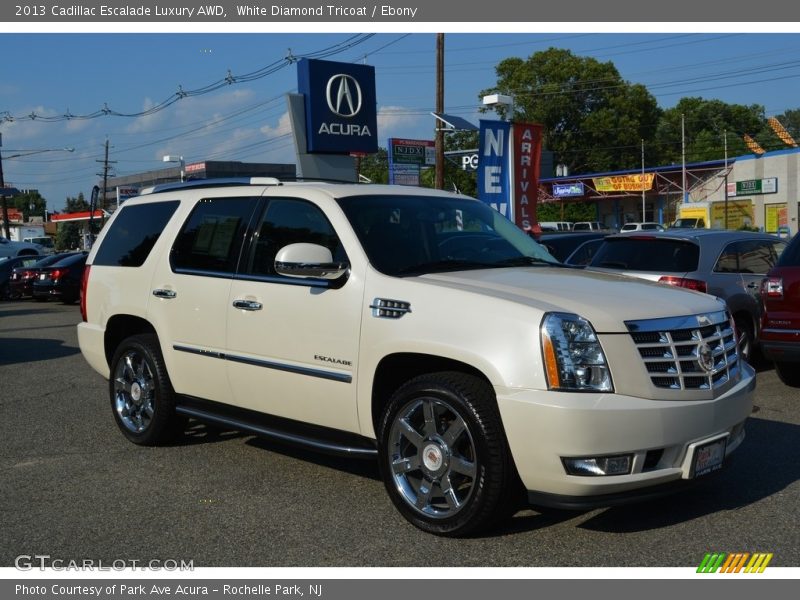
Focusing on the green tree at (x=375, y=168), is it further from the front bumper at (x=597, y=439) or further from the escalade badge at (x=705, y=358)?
the front bumper at (x=597, y=439)

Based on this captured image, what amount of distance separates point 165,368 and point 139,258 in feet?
3.03

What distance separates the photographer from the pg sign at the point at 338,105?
1786 centimetres

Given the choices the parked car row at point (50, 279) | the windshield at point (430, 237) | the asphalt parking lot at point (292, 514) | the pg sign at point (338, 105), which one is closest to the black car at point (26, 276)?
the parked car row at point (50, 279)

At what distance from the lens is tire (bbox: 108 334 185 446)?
21.4 ft

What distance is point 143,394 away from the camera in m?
6.78

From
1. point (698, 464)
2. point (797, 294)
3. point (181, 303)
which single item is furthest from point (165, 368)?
point (797, 294)

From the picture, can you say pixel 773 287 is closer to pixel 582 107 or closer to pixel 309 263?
pixel 309 263

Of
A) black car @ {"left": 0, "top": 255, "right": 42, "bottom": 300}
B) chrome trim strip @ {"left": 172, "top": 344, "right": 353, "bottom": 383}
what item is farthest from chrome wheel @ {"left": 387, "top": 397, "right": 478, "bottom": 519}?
black car @ {"left": 0, "top": 255, "right": 42, "bottom": 300}

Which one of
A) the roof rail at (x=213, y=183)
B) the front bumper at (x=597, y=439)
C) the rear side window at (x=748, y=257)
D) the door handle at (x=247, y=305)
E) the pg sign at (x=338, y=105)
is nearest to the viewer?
the front bumper at (x=597, y=439)

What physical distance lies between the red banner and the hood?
1093 cm

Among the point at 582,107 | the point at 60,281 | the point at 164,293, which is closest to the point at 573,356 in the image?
the point at 164,293

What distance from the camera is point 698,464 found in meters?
4.49

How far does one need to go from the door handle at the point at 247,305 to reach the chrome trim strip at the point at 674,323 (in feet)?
7.71

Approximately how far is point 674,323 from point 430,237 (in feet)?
5.54
